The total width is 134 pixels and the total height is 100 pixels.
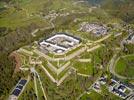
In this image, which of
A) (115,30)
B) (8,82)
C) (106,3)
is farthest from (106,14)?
(8,82)

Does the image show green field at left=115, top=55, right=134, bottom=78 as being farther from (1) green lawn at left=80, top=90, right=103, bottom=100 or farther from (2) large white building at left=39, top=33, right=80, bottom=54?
(2) large white building at left=39, top=33, right=80, bottom=54

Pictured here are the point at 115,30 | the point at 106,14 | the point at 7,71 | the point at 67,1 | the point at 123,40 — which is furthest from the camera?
the point at 67,1

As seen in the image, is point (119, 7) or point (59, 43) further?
point (119, 7)

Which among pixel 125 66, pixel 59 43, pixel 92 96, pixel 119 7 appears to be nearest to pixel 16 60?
Result: pixel 59 43

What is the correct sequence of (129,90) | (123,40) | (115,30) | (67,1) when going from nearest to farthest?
(129,90) < (123,40) < (115,30) < (67,1)

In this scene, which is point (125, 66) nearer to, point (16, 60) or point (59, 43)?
point (59, 43)

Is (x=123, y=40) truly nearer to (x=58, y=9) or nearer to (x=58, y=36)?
(x=58, y=36)

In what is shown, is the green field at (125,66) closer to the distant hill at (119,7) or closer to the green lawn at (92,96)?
the green lawn at (92,96)

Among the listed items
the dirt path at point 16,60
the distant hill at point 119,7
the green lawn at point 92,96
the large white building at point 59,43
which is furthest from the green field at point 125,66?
the distant hill at point 119,7

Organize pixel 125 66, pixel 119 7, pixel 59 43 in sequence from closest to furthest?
pixel 125 66 < pixel 59 43 < pixel 119 7
